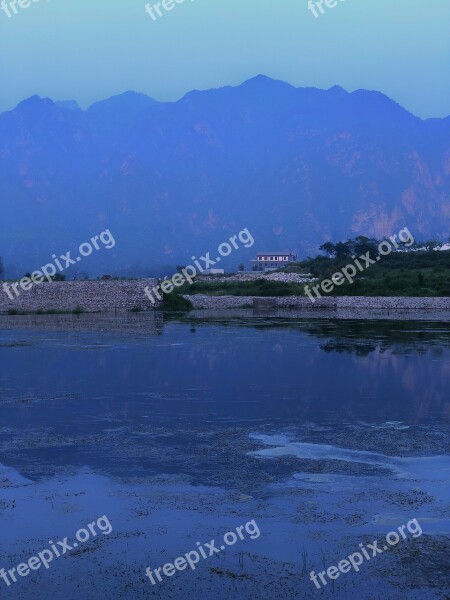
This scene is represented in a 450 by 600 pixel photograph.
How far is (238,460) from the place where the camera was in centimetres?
950

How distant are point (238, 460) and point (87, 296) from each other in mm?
37439

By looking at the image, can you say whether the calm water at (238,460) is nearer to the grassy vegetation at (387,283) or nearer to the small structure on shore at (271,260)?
the grassy vegetation at (387,283)

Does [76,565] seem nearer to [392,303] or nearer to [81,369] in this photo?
[81,369]

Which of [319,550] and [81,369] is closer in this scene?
[319,550]

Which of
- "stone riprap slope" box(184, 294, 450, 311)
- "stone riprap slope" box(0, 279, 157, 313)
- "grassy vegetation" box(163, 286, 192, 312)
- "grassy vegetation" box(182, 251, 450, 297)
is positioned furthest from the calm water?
"grassy vegetation" box(182, 251, 450, 297)

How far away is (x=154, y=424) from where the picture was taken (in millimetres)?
11898

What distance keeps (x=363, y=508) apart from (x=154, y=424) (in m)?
4.82

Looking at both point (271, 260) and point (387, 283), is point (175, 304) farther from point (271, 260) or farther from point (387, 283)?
point (271, 260)

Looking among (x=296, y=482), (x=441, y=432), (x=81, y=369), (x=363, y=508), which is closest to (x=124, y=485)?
(x=296, y=482)

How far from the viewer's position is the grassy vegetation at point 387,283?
52.9m

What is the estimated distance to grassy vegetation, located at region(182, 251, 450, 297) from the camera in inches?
2082

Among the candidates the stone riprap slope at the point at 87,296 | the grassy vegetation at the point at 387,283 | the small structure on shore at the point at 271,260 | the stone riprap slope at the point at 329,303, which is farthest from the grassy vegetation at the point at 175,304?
the small structure on shore at the point at 271,260

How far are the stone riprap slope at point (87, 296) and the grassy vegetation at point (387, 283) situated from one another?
13.2 m

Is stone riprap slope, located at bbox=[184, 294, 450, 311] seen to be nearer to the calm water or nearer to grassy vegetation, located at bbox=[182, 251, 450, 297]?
grassy vegetation, located at bbox=[182, 251, 450, 297]
